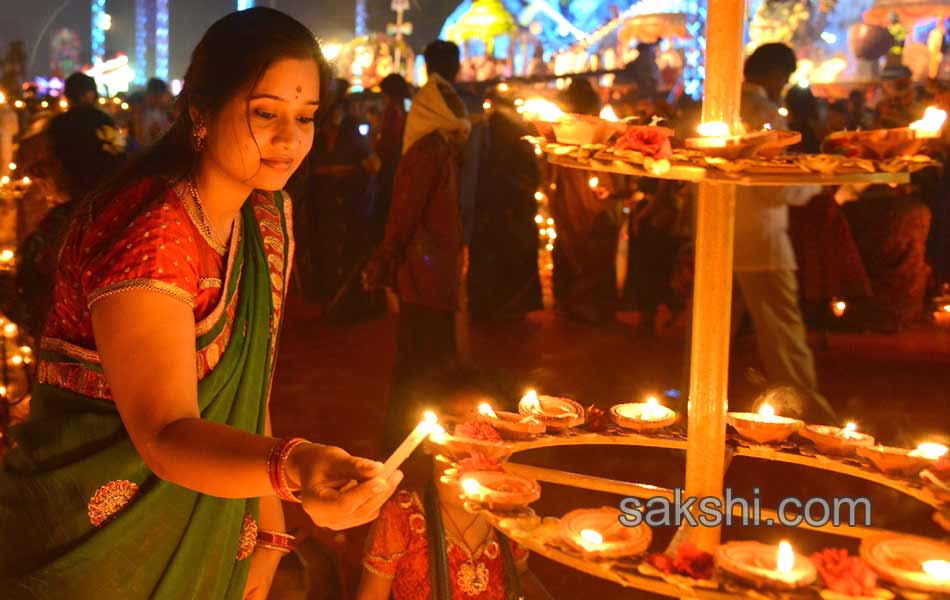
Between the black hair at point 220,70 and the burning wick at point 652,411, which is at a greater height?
the black hair at point 220,70

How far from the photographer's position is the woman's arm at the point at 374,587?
2.78 metres

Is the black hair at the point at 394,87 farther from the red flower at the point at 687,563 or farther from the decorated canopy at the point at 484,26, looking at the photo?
the decorated canopy at the point at 484,26

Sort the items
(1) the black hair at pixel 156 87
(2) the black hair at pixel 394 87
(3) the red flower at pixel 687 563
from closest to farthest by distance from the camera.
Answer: (3) the red flower at pixel 687 563 < (2) the black hair at pixel 394 87 < (1) the black hair at pixel 156 87

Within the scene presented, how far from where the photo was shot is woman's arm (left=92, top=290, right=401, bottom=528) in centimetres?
124

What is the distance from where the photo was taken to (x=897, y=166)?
5.02 feet

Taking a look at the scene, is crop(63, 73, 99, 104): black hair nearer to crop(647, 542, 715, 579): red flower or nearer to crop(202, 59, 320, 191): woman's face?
crop(202, 59, 320, 191): woman's face

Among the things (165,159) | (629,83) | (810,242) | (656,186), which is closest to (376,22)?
(629,83)

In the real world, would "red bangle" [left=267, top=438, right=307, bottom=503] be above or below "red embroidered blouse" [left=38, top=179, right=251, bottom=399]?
below

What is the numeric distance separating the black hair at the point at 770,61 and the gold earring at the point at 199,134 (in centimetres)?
347

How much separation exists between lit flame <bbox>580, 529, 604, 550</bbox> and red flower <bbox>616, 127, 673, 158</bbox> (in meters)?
0.57

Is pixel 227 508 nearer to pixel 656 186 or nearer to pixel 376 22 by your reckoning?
pixel 656 186

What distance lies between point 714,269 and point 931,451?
0.56 m

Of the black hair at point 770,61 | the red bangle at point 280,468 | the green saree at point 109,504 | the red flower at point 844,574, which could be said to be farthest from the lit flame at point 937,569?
the black hair at point 770,61

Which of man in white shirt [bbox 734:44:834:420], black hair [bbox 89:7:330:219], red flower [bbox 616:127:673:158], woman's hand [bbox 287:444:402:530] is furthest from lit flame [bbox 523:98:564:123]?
man in white shirt [bbox 734:44:834:420]
